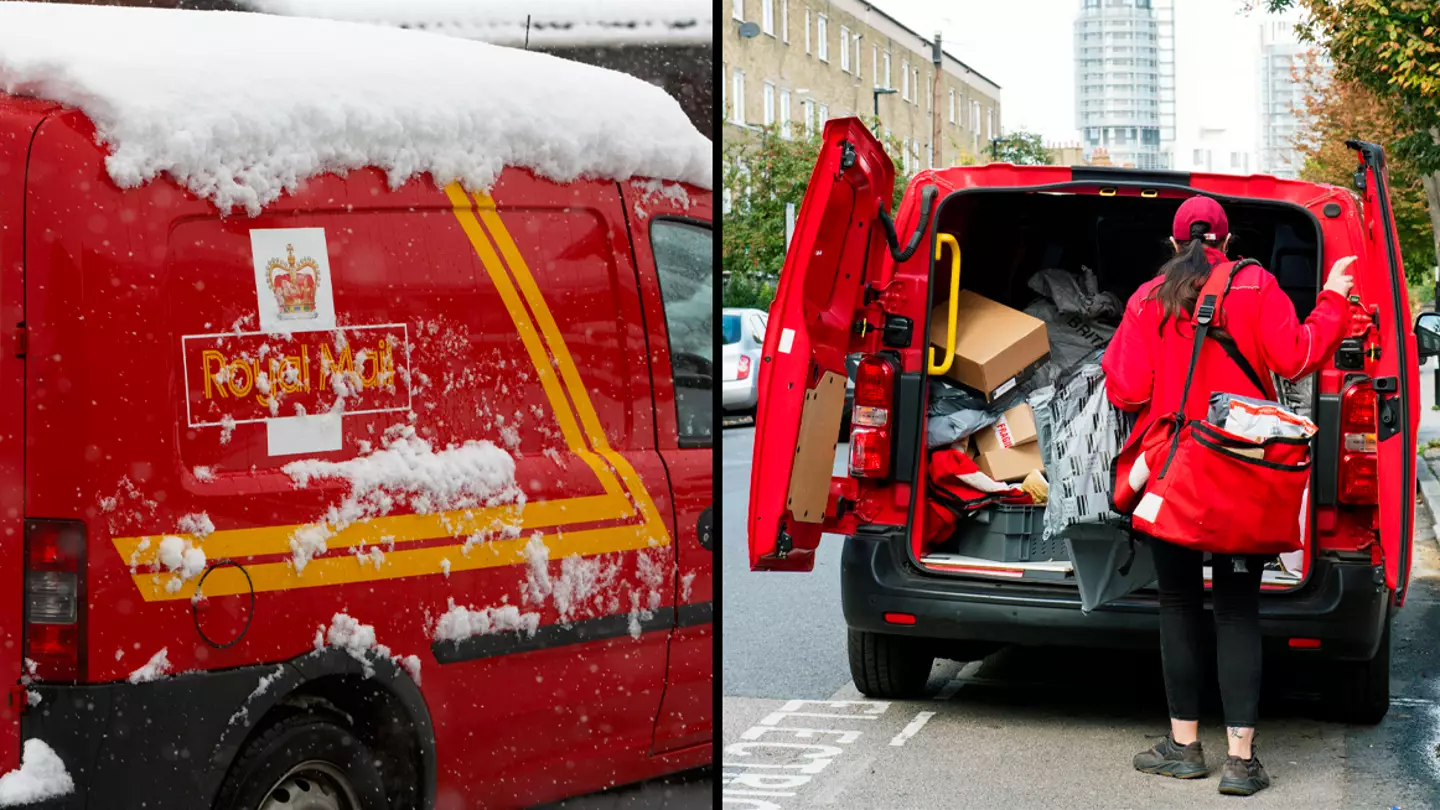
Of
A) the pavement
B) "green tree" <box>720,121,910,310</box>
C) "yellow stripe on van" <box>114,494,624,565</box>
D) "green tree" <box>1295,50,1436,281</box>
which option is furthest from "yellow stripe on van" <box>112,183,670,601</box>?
"green tree" <box>1295,50,1436,281</box>

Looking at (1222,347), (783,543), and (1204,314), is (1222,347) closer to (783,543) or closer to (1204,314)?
(1204,314)

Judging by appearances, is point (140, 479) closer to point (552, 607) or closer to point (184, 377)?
point (184, 377)

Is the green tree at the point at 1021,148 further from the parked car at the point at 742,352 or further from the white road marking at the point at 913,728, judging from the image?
the white road marking at the point at 913,728

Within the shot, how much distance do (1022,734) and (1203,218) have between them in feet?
5.00

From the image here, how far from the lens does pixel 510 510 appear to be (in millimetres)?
1743

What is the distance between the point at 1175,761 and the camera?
4.34 metres

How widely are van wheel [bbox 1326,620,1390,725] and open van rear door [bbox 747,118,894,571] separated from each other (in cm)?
164

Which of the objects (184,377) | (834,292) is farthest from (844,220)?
(184,377)

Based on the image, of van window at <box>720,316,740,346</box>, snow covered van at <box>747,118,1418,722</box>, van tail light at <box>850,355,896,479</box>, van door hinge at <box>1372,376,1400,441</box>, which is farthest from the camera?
van window at <box>720,316,740,346</box>

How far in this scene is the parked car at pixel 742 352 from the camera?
47.4 ft

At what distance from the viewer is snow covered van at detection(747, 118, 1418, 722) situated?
13.5 ft

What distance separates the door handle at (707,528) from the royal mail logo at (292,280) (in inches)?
22.6

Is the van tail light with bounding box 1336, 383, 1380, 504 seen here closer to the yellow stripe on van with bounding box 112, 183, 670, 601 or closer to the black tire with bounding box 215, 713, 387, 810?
the yellow stripe on van with bounding box 112, 183, 670, 601

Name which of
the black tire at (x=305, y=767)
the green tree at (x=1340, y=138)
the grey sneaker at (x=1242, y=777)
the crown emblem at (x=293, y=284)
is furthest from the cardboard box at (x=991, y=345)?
the green tree at (x=1340, y=138)
